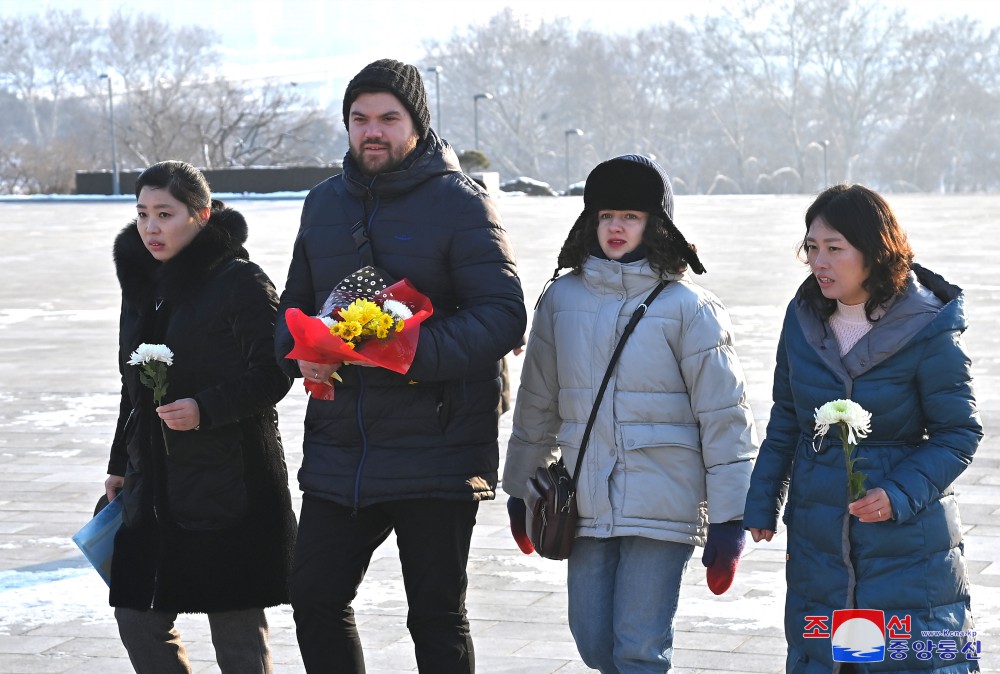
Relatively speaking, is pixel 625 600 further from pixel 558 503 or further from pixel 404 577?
pixel 404 577

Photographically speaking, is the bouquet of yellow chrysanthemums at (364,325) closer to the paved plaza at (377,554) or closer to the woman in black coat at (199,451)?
the woman in black coat at (199,451)

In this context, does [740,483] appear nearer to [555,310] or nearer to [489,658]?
[555,310]

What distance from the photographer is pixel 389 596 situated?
213 inches

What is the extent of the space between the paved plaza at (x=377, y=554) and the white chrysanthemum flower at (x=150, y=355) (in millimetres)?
1215

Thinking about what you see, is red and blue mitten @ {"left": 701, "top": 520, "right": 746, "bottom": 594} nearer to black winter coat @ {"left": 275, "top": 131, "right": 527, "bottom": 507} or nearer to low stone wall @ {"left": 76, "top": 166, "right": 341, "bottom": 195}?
black winter coat @ {"left": 275, "top": 131, "right": 527, "bottom": 507}

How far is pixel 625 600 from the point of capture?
139 inches

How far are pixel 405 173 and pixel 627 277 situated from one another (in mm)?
566

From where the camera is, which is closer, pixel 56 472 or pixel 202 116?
pixel 56 472

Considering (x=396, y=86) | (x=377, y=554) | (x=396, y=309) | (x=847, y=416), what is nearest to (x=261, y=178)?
(x=377, y=554)

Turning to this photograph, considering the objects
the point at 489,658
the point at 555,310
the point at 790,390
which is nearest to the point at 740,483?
the point at 790,390

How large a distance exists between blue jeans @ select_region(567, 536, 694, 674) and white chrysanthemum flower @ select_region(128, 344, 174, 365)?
1.08m

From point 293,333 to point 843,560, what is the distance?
126 centimetres

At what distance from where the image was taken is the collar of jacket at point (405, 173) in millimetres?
3607

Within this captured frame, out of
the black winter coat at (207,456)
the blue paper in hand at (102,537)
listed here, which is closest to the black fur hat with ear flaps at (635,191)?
the black winter coat at (207,456)
